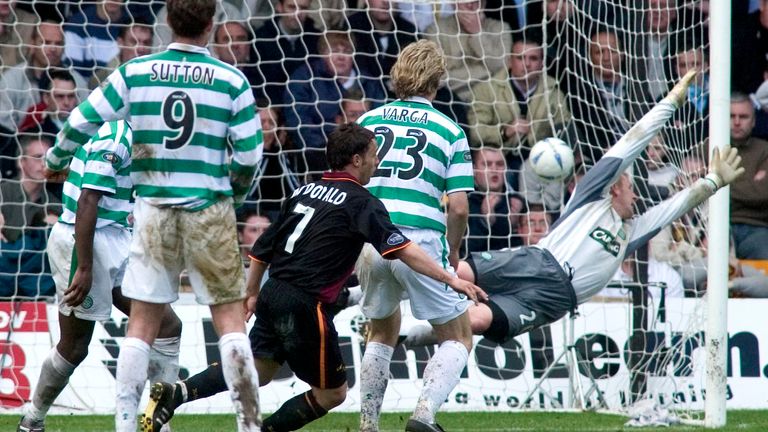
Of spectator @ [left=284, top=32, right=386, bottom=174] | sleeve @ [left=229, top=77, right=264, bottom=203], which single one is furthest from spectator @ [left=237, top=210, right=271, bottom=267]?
sleeve @ [left=229, top=77, right=264, bottom=203]

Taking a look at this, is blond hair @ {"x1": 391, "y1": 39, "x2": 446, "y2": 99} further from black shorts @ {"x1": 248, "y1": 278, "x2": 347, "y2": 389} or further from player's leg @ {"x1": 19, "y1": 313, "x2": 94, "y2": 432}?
player's leg @ {"x1": 19, "y1": 313, "x2": 94, "y2": 432}

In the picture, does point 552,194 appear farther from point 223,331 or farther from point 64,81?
point 223,331

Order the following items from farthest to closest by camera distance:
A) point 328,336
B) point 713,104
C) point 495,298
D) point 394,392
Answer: point 394,392, point 495,298, point 713,104, point 328,336

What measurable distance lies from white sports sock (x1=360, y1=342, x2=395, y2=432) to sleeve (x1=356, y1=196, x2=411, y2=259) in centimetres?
102

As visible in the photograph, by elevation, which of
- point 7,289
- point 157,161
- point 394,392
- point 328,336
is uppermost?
point 157,161

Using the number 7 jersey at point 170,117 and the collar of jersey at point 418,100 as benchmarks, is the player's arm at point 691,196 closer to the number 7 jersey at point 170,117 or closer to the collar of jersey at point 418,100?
the collar of jersey at point 418,100

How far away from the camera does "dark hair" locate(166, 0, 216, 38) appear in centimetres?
490

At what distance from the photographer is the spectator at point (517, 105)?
1049 centimetres

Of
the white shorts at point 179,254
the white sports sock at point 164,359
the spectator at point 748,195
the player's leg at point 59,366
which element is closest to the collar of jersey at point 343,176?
the white shorts at point 179,254

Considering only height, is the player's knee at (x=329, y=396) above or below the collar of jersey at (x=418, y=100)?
below

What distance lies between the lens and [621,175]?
8266 mm

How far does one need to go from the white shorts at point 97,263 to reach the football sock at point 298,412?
3.92 ft

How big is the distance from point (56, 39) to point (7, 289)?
7.15ft

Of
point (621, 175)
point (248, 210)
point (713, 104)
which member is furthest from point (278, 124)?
point (713, 104)
